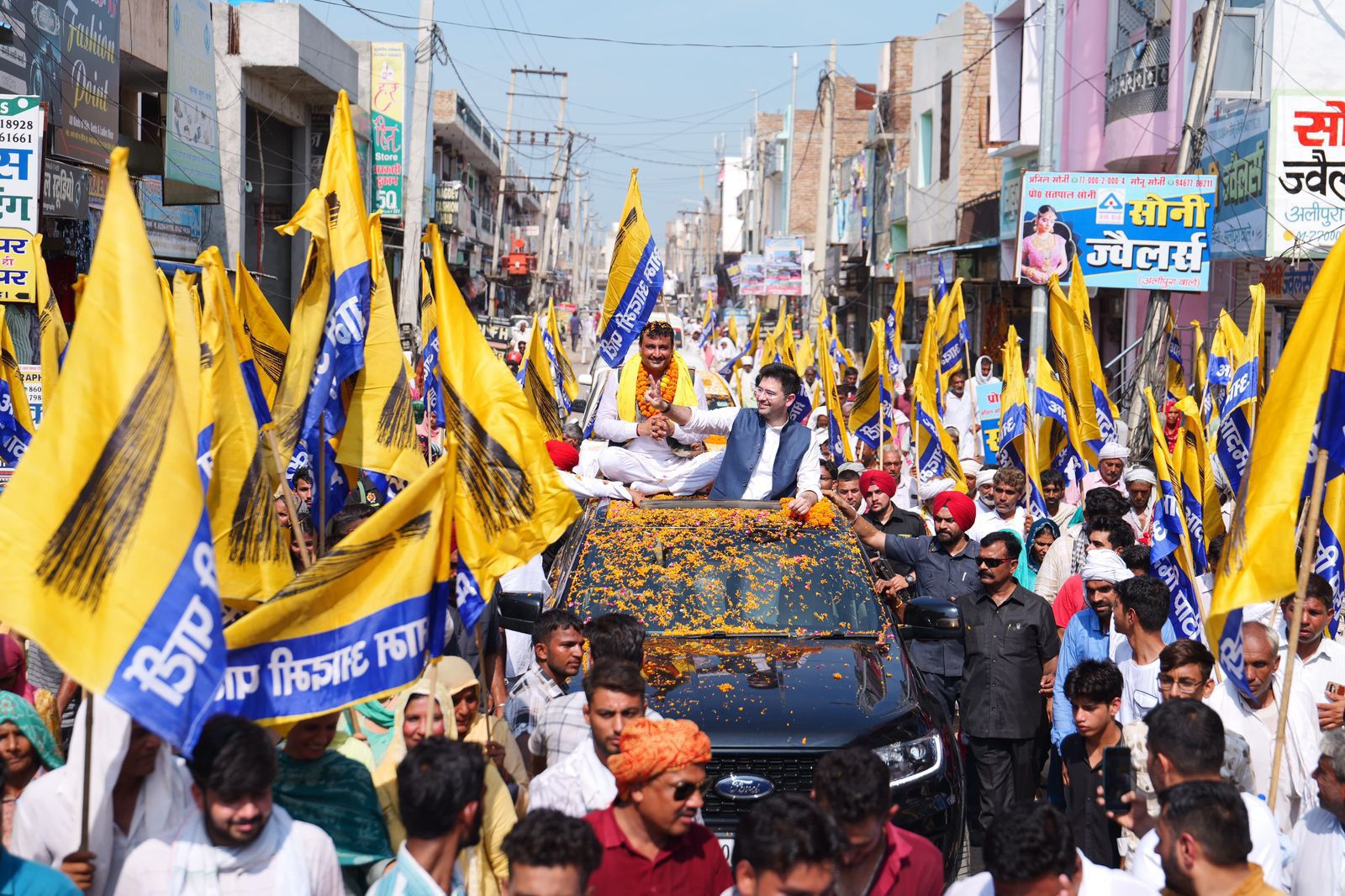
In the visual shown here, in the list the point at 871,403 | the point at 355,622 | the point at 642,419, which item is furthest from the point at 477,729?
the point at 871,403

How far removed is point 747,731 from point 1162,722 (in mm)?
1907

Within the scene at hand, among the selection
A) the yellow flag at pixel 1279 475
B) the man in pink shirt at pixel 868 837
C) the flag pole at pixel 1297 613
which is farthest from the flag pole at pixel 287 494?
the flag pole at pixel 1297 613

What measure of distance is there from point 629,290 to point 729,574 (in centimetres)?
460

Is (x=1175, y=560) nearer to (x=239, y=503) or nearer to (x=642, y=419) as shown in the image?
(x=642, y=419)

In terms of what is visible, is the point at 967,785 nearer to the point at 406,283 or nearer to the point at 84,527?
the point at 84,527

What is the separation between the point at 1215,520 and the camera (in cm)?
775

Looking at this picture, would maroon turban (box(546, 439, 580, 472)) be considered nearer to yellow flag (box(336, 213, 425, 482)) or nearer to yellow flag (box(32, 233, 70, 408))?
yellow flag (box(336, 213, 425, 482))

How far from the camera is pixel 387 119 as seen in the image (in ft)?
114

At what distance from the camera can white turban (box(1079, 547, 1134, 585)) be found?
7.06 metres

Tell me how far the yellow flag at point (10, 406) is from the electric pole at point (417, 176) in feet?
39.4

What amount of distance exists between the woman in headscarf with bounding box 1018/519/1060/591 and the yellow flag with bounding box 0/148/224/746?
6.42 meters

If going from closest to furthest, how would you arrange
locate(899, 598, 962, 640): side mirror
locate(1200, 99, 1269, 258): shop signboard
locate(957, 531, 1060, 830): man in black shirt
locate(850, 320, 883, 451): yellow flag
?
locate(899, 598, 962, 640): side mirror, locate(957, 531, 1060, 830): man in black shirt, locate(850, 320, 883, 451): yellow flag, locate(1200, 99, 1269, 258): shop signboard

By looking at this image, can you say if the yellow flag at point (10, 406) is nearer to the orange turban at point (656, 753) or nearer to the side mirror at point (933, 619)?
the side mirror at point (933, 619)

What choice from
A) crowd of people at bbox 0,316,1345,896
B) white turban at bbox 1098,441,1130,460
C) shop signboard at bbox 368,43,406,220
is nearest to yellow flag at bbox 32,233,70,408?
crowd of people at bbox 0,316,1345,896
